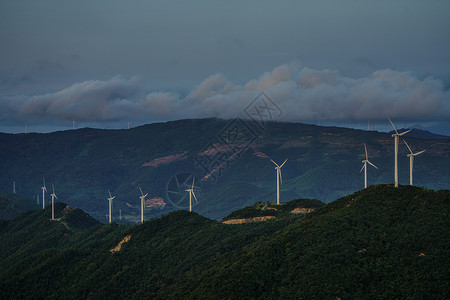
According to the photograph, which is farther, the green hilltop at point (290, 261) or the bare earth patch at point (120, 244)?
the bare earth patch at point (120, 244)

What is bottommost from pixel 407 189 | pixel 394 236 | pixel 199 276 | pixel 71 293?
pixel 71 293

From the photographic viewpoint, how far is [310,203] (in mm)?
188625

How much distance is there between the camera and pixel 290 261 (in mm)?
96625

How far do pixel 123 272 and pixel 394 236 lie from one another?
A: 289 ft

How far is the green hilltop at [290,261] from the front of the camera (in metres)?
82.4

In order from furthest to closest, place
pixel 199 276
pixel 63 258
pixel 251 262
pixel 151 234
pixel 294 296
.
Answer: pixel 151 234, pixel 63 258, pixel 199 276, pixel 251 262, pixel 294 296

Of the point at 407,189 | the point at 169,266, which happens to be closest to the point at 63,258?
the point at 169,266

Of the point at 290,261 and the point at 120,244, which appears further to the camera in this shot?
the point at 120,244

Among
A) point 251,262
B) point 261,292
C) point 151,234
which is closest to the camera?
point 261,292

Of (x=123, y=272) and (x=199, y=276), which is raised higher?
(x=199, y=276)

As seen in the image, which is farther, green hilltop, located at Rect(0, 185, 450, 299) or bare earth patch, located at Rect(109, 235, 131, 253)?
bare earth patch, located at Rect(109, 235, 131, 253)

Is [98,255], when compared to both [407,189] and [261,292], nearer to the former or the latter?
[261,292]

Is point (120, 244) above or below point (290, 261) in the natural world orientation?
below

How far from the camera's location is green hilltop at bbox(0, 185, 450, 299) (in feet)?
270
